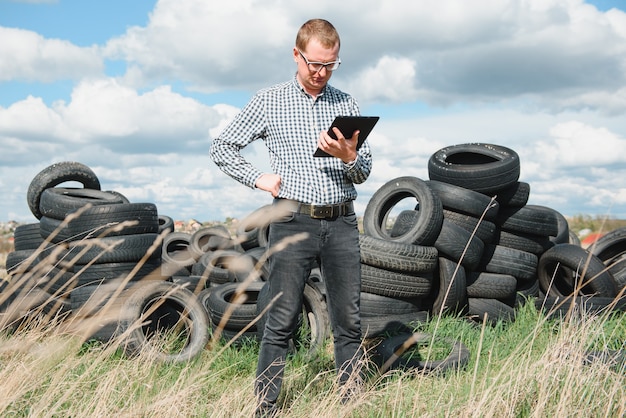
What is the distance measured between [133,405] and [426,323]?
10.7ft

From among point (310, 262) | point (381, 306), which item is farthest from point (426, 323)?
point (310, 262)

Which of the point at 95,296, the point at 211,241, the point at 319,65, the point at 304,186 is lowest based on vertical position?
the point at 211,241

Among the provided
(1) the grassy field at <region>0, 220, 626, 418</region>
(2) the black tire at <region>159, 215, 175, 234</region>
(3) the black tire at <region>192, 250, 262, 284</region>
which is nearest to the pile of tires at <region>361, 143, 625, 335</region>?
(1) the grassy field at <region>0, 220, 626, 418</region>

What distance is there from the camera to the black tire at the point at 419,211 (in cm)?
616

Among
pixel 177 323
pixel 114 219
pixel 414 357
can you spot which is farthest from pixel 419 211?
pixel 114 219

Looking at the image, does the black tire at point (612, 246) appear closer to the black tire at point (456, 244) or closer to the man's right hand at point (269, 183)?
the black tire at point (456, 244)

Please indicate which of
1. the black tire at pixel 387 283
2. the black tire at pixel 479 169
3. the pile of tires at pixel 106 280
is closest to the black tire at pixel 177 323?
the pile of tires at pixel 106 280

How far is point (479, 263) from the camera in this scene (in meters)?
6.82

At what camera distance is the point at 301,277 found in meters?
3.66

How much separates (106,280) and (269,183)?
321 centimetres

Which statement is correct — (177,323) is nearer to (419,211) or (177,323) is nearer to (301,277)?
(301,277)

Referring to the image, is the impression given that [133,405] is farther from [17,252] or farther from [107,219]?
[17,252]

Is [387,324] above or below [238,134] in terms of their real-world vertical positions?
below

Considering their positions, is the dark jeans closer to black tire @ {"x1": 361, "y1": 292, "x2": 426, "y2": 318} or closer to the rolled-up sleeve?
the rolled-up sleeve
